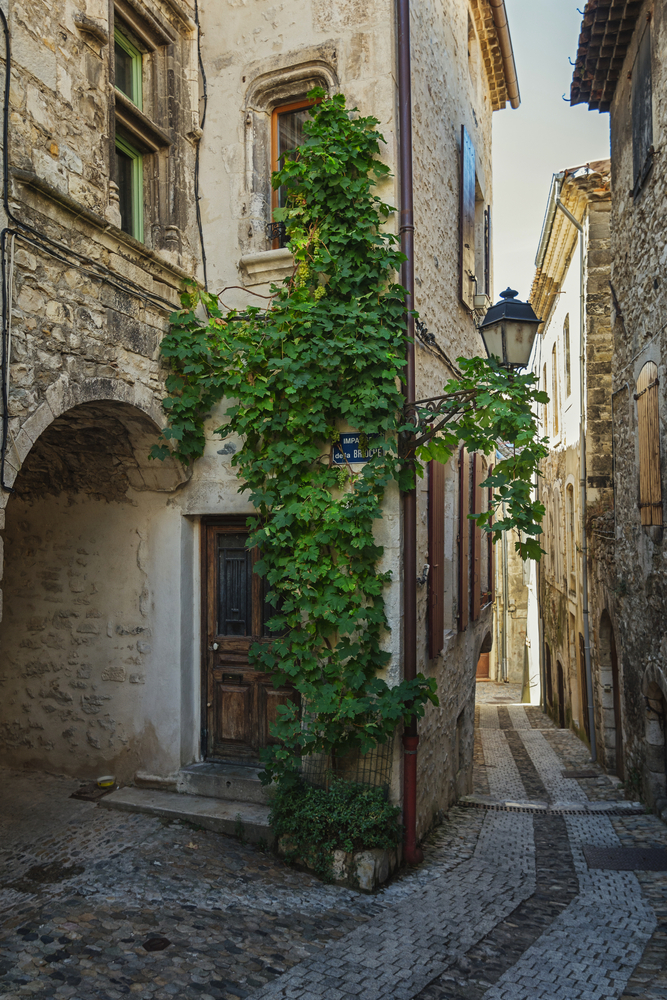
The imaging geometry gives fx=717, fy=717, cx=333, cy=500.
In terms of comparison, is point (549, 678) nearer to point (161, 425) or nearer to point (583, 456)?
point (583, 456)

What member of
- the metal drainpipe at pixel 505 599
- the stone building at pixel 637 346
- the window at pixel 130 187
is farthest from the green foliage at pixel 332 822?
the metal drainpipe at pixel 505 599

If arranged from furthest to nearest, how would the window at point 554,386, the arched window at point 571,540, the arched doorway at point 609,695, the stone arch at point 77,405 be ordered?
the window at point 554,386, the arched window at point 571,540, the arched doorway at point 609,695, the stone arch at point 77,405

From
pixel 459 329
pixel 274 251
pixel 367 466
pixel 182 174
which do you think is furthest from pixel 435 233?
pixel 367 466

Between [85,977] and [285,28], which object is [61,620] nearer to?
[85,977]

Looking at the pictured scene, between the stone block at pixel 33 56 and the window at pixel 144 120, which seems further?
the window at pixel 144 120

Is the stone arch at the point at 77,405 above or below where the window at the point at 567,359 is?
below

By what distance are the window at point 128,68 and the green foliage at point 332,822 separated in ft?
17.1

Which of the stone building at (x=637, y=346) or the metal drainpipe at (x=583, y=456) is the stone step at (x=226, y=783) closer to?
the stone building at (x=637, y=346)

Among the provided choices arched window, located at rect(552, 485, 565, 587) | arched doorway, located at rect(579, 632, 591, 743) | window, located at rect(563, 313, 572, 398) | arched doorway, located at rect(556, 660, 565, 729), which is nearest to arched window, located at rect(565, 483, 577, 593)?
arched window, located at rect(552, 485, 565, 587)

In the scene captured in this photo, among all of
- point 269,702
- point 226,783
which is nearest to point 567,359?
point 269,702

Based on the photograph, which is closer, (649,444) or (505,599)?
(649,444)

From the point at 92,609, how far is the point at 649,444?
5.13 m

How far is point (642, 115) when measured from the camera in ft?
22.8

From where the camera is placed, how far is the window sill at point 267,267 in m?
5.45
